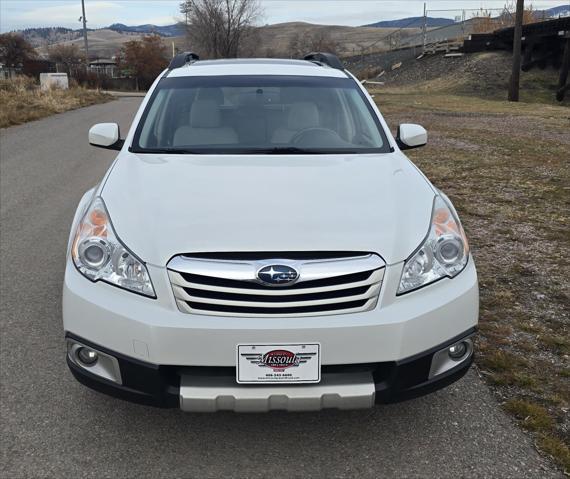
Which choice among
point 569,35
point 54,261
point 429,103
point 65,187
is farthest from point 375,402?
point 569,35

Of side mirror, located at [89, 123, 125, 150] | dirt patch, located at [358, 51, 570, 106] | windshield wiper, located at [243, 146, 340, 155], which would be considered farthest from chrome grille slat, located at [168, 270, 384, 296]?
dirt patch, located at [358, 51, 570, 106]

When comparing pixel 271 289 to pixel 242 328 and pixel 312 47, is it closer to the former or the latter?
pixel 242 328

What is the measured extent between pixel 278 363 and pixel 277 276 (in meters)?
0.34

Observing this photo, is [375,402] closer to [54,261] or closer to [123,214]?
[123,214]

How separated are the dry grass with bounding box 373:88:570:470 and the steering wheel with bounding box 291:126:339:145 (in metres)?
1.58

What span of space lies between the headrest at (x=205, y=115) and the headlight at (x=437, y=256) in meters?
1.68

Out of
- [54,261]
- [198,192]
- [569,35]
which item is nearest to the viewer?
[198,192]

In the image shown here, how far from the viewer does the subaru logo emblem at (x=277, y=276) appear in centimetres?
239

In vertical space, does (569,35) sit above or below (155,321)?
above

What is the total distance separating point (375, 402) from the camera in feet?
8.04

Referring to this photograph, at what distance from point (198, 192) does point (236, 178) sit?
→ 0.26 meters

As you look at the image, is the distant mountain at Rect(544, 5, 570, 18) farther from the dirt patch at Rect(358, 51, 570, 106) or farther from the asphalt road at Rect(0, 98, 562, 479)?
the asphalt road at Rect(0, 98, 562, 479)

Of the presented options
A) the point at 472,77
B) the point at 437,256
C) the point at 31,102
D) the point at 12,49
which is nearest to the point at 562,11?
the point at 472,77

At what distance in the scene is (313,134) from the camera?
12.6ft
